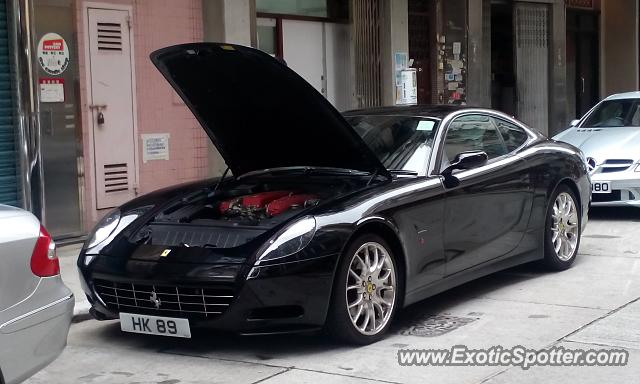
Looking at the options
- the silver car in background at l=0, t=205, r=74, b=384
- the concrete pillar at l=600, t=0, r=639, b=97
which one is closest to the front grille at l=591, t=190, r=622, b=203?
the silver car in background at l=0, t=205, r=74, b=384

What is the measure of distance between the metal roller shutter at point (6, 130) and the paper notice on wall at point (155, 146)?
5.56 ft

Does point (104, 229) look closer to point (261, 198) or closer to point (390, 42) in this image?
point (261, 198)

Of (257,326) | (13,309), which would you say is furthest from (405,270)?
(13,309)

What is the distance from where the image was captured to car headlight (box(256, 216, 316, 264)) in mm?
5668

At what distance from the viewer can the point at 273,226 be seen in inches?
230

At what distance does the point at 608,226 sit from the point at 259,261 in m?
6.18

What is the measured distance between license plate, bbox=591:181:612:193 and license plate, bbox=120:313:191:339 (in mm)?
6379

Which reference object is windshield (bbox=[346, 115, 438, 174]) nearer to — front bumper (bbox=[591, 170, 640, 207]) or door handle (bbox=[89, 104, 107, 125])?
door handle (bbox=[89, 104, 107, 125])

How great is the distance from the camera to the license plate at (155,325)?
18.9ft

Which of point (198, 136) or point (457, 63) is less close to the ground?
point (457, 63)

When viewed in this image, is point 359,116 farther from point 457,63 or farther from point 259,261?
point 457,63

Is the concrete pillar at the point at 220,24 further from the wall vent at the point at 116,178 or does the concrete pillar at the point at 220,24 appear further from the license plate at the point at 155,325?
the license plate at the point at 155,325

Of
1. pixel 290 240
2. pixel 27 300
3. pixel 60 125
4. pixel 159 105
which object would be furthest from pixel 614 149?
pixel 27 300

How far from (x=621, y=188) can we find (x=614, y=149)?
586 millimetres
